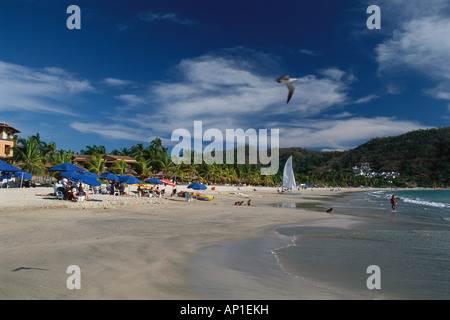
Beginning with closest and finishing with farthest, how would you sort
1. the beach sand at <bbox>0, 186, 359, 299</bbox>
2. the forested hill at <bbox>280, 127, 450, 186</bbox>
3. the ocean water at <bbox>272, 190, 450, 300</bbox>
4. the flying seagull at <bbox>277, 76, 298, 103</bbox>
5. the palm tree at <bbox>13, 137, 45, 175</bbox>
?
the beach sand at <bbox>0, 186, 359, 299</bbox>, the ocean water at <bbox>272, 190, 450, 300</bbox>, the flying seagull at <bbox>277, 76, 298, 103</bbox>, the palm tree at <bbox>13, 137, 45, 175</bbox>, the forested hill at <bbox>280, 127, 450, 186</bbox>

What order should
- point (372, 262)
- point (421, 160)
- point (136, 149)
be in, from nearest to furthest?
1. point (372, 262)
2. point (136, 149)
3. point (421, 160)

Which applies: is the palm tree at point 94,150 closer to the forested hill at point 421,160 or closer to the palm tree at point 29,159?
the palm tree at point 29,159

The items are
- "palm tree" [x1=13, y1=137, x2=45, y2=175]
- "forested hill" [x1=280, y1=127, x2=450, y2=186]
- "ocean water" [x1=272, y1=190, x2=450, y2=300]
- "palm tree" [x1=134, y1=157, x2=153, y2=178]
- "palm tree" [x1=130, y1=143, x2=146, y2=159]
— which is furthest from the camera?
"forested hill" [x1=280, y1=127, x2=450, y2=186]

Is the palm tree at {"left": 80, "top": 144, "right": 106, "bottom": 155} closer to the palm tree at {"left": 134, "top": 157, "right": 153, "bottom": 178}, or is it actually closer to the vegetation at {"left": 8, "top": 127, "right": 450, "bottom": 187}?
the vegetation at {"left": 8, "top": 127, "right": 450, "bottom": 187}

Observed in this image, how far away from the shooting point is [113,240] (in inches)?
336

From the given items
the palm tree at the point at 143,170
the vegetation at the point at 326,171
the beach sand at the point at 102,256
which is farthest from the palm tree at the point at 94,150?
the beach sand at the point at 102,256

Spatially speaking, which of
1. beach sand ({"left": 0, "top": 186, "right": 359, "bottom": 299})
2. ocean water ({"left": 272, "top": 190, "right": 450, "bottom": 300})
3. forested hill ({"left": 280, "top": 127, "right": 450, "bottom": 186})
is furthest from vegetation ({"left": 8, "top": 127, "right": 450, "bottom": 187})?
ocean water ({"left": 272, "top": 190, "right": 450, "bottom": 300})

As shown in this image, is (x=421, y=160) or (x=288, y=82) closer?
(x=288, y=82)

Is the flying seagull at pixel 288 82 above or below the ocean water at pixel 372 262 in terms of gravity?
above

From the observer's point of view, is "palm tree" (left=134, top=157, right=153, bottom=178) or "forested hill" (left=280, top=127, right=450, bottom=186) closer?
"palm tree" (left=134, top=157, right=153, bottom=178)

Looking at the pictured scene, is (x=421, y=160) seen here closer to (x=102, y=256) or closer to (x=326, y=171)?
(x=326, y=171)

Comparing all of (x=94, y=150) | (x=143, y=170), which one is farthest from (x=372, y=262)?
(x=94, y=150)
